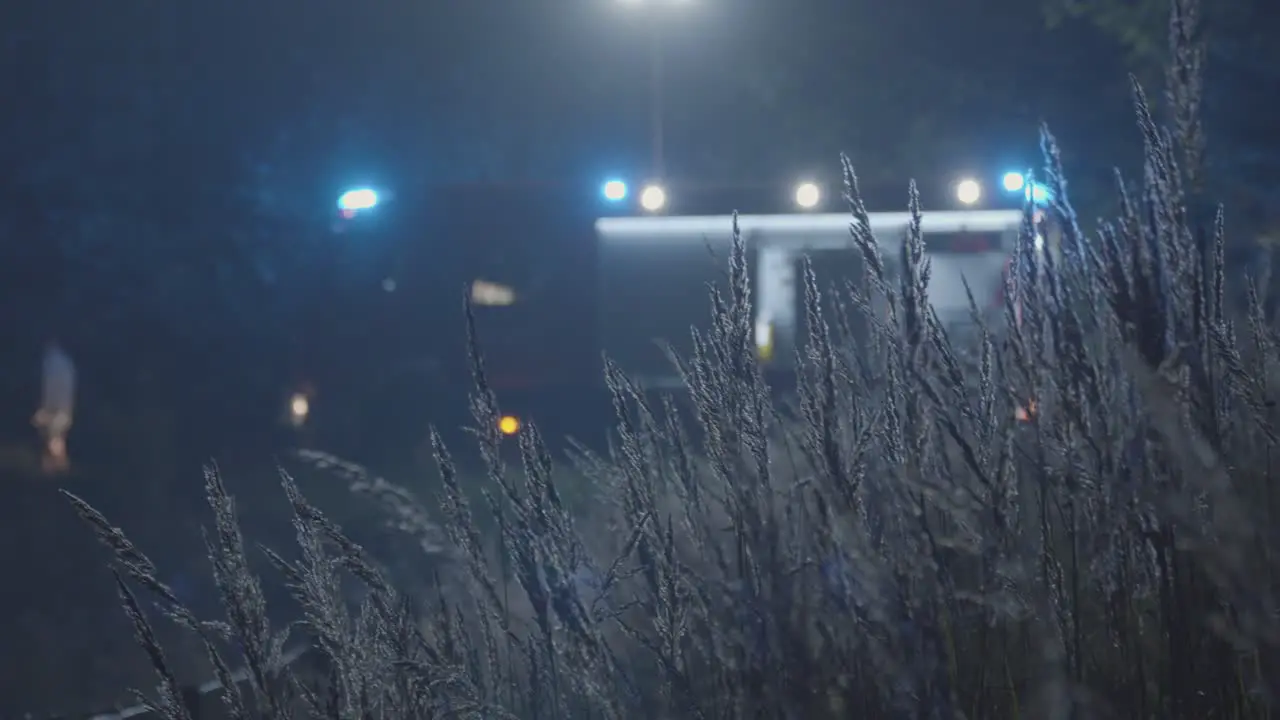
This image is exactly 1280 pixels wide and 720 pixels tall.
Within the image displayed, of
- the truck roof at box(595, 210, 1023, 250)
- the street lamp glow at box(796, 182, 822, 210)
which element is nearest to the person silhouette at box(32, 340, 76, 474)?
the truck roof at box(595, 210, 1023, 250)

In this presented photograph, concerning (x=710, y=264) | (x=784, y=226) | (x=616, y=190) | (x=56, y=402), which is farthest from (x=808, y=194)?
(x=56, y=402)

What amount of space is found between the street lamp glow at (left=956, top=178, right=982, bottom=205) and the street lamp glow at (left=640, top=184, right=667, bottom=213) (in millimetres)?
2756

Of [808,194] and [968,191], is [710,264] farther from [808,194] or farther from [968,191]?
[968,191]

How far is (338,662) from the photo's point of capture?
8.23ft

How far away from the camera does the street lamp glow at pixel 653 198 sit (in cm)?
1257

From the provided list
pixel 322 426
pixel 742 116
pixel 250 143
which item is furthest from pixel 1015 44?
pixel 250 143

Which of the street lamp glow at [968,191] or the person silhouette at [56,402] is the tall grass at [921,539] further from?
the person silhouette at [56,402]

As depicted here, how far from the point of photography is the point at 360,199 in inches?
527

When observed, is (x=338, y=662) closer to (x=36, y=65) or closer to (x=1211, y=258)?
(x=1211, y=258)

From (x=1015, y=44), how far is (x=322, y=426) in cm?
937

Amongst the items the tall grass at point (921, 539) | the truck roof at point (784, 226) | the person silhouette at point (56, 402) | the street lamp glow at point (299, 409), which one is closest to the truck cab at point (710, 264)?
the truck roof at point (784, 226)

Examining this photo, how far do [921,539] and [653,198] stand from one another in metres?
10.5

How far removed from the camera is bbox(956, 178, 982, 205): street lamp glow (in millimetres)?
11586

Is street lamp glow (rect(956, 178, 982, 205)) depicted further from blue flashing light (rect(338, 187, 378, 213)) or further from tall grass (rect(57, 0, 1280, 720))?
tall grass (rect(57, 0, 1280, 720))
